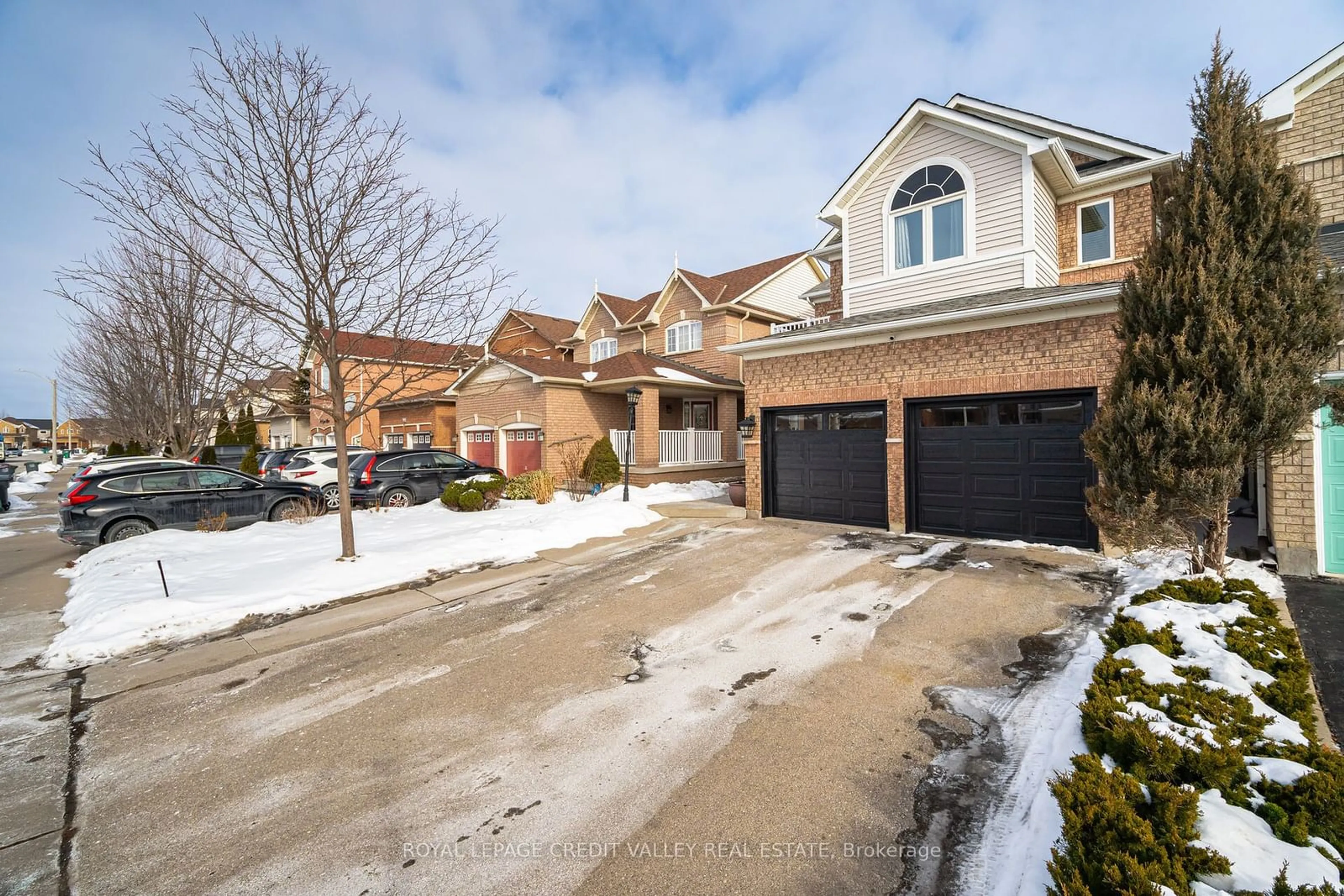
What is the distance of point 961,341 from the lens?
9500 millimetres

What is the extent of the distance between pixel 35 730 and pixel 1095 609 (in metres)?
9.28

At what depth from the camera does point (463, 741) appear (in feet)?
12.6

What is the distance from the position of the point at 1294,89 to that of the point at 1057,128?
3668mm

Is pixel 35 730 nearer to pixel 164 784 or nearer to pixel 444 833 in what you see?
pixel 164 784

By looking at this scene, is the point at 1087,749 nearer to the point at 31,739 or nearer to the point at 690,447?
the point at 31,739

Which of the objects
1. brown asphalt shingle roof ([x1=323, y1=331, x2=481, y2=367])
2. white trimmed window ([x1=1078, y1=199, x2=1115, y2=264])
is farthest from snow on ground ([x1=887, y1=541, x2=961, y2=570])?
white trimmed window ([x1=1078, y1=199, x2=1115, y2=264])

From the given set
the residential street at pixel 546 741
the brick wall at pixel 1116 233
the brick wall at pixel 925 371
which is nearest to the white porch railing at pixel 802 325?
the brick wall at pixel 925 371

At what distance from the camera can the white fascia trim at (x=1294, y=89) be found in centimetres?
906

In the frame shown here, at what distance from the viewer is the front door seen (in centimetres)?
2194

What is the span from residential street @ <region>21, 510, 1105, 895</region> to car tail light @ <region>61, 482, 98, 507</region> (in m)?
7.20

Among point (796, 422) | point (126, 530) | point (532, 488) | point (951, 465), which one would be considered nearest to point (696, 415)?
point (532, 488)

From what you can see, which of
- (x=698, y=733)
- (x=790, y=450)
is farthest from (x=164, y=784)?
(x=790, y=450)

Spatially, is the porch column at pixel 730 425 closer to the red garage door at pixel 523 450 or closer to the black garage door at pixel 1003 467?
the red garage door at pixel 523 450

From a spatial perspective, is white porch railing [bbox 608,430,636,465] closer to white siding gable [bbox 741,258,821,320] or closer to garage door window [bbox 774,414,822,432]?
garage door window [bbox 774,414,822,432]
